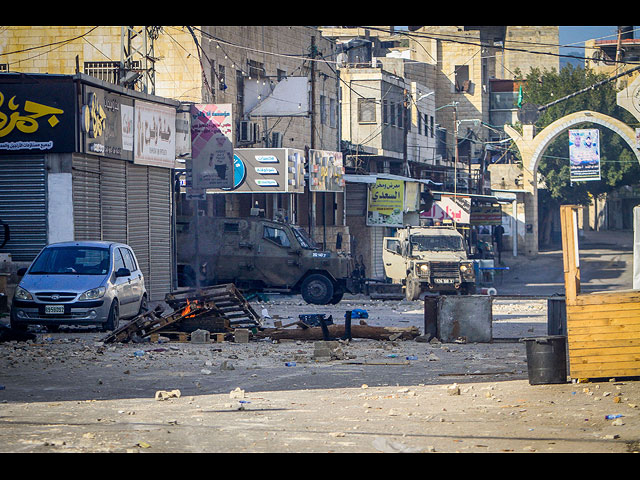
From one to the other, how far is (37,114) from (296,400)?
14858mm

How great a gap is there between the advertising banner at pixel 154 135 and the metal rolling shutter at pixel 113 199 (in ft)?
2.79

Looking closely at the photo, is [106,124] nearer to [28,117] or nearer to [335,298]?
[28,117]

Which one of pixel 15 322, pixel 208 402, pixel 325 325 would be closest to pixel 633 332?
pixel 208 402

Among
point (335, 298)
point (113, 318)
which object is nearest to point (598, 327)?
point (113, 318)

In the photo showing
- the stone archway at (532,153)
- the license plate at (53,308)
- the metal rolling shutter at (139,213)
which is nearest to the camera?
the license plate at (53,308)

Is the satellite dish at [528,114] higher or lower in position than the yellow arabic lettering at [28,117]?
higher

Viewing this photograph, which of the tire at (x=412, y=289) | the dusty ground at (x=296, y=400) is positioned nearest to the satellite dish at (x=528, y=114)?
the tire at (x=412, y=289)

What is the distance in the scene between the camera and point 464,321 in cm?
1780

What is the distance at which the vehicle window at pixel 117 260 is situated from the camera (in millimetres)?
19484

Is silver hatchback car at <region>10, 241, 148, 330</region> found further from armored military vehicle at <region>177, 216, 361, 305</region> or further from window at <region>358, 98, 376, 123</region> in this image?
window at <region>358, 98, 376, 123</region>

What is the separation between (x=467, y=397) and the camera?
11461 mm

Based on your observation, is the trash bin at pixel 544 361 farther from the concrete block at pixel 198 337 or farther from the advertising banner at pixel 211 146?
the advertising banner at pixel 211 146

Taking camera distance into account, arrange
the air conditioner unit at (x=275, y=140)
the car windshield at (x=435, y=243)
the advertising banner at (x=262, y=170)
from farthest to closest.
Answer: the air conditioner unit at (x=275, y=140) → the advertising banner at (x=262, y=170) → the car windshield at (x=435, y=243)
